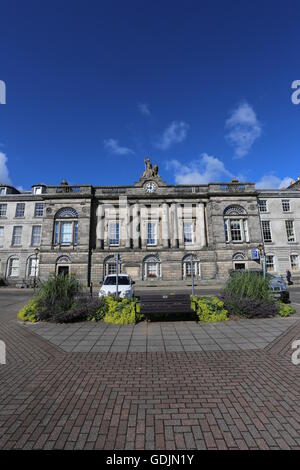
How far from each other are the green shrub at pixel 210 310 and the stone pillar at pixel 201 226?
19.5 metres

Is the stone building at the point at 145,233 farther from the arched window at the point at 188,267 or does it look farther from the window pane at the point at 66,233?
the arched window at the point at 188,267

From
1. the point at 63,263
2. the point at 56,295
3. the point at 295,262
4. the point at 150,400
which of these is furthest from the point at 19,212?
the point at 295,262

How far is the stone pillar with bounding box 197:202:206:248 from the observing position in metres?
27.8

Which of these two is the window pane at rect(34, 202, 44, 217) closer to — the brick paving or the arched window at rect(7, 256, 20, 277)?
the arched window at rect(7, 256, 20, 277)

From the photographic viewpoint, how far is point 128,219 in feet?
92.6

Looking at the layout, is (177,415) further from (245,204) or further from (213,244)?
(245,204)

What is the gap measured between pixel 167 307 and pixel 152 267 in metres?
19.4

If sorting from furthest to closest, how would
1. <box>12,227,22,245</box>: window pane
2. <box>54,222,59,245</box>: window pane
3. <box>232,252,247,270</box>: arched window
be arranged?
1. <box>12,227,22,245</box>: window pane
2. <box>54,222,59,245</box>: window pane
3. <box>232,252,247,270</box>: arched window

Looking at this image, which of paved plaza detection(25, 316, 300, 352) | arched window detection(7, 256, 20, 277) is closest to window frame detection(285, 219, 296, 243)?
paved plaza detection(25, 316, 300, 352)

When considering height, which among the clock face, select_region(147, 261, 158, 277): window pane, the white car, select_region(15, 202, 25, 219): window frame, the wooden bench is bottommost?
the wooden bench

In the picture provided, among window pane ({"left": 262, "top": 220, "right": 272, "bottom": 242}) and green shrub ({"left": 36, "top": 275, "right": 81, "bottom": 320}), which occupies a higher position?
window pane ({"left": 262, "top": 220, "right": 272, "bottom": 242})

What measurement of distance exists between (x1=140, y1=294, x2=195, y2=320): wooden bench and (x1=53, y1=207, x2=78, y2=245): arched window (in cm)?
2157

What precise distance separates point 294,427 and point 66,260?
1059 inches

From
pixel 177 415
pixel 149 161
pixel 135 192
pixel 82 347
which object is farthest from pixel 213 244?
pixel 177 415
